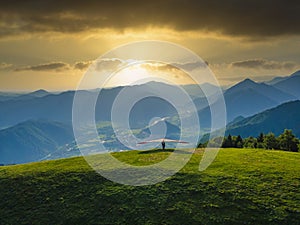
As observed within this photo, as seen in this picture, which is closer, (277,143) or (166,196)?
(166,196)

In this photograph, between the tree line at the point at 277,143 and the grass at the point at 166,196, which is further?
the tree line at the point at 277,143

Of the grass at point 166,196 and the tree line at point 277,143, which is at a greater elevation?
the tree line at point 277,143

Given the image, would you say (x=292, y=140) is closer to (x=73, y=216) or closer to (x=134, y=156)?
(x=134, y=156)

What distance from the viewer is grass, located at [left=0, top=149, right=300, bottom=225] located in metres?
45.2

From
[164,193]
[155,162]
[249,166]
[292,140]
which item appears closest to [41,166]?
[155,162]

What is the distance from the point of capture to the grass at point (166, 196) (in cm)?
4516

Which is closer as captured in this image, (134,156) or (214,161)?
(214,161)

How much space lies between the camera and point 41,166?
230 feet

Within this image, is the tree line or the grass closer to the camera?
the grass

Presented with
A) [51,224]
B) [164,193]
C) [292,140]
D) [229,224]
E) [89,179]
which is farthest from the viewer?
[292,140]

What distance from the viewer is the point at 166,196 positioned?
50375 mm

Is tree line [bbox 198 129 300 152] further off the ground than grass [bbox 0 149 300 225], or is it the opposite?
tree line [bbox 198 129 300 152]

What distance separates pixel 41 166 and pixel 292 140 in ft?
240

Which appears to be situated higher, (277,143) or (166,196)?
(277,143)
